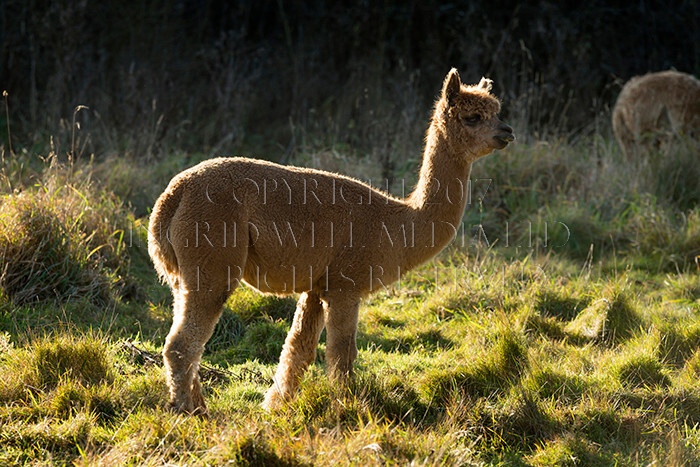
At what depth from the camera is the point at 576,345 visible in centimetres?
562

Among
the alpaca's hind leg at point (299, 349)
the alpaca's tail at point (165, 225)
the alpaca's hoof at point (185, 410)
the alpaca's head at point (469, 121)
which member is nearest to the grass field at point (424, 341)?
the alpaca's hoof at point (185, 410)

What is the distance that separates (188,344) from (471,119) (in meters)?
2.21

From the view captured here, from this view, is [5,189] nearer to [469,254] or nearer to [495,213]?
[469,254]

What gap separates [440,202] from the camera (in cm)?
465

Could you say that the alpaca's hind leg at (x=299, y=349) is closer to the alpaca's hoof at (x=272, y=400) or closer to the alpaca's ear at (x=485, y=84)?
the alpaca's hoof at (x=272, y=400)

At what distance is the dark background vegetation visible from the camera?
35.3 feet

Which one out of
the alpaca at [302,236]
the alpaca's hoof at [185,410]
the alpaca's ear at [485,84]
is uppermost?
the alpaca's ear at [485,84]

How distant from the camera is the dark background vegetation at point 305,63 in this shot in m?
10.8

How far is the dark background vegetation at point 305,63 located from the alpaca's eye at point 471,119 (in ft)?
16.7

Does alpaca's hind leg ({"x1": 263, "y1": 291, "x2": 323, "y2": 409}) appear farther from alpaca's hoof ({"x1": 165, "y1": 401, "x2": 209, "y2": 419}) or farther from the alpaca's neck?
the alpaca's neck

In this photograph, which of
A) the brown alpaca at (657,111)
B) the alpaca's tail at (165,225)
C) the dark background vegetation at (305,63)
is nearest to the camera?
the alpaca's tail at (165,225)

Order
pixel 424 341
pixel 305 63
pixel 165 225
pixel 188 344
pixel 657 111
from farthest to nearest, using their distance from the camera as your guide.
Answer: pixel 305 63 < pixel 657 111 < pixel 424 341 < pixel 165 225 < pixel 188 344

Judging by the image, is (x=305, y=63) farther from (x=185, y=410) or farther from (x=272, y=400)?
(x=185, y=410)

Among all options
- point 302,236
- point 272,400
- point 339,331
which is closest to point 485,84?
point 302,236
